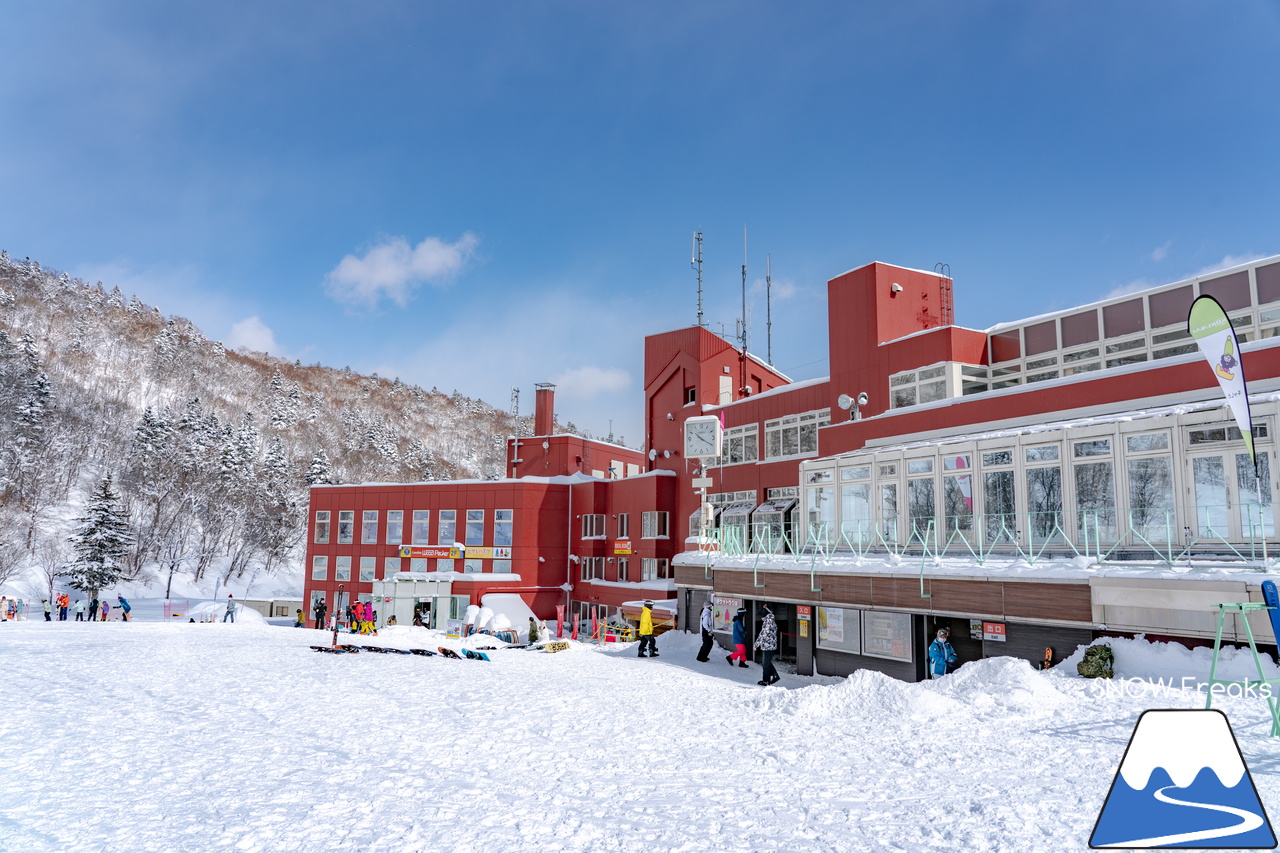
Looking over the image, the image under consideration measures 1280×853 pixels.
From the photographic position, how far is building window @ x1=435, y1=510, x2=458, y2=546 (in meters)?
45.1

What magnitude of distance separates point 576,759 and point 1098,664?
7.43m

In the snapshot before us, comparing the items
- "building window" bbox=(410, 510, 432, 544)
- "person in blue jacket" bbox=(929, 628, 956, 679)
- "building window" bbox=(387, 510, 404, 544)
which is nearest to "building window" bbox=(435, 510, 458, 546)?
"building window" bbox=(410, 510, 432, 544)

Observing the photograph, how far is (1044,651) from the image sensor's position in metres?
12.8

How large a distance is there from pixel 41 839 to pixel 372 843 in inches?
106

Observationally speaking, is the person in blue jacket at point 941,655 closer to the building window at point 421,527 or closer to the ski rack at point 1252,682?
the ski rack at point 1252,682

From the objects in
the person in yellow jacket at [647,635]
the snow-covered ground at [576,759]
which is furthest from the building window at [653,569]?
the snow-covered ground at [576,759]

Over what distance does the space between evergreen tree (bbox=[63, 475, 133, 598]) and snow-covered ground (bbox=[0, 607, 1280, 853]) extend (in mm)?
44088

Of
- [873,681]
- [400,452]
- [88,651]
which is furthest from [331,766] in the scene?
[400,452]

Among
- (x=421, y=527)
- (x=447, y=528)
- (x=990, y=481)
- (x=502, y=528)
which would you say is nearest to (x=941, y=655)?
(x=990, y=481)

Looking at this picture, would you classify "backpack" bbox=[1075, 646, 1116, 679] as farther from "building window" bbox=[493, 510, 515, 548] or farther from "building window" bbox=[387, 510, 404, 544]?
"building window" bbox=[387, 510, 404, 544]

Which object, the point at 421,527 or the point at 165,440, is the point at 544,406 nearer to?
the point at 421,527

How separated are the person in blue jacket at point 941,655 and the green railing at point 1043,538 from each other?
1.35 m

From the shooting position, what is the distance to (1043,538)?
15.1 metres

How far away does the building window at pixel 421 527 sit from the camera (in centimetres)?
4547
